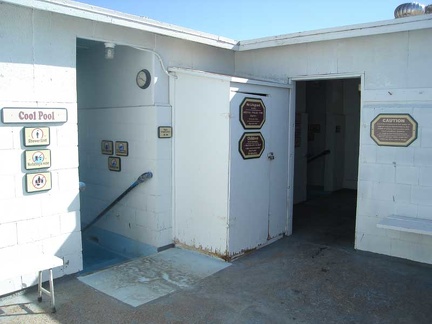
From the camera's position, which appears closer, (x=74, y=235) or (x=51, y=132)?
(x=51, y=132)

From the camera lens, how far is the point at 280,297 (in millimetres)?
3912

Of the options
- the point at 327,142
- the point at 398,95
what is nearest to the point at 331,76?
the point at 398,95

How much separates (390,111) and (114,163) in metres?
3.75

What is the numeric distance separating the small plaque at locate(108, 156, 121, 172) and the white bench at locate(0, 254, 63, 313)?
199cm

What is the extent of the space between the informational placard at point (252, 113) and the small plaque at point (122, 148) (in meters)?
1.72

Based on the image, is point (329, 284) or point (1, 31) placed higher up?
point (1, 31)

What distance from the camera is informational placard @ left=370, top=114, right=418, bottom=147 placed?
466 cm

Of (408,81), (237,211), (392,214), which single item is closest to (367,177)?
(392,214)

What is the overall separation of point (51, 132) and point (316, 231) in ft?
13.5

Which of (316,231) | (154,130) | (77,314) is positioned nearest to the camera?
(77,314)

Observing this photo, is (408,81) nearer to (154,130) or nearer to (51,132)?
(154,130)

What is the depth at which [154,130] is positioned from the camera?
507 cm

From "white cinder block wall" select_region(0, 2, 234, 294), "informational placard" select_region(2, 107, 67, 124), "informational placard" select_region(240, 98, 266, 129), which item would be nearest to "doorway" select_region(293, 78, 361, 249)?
"informational placard" select_region(240, 98, 266, 129)

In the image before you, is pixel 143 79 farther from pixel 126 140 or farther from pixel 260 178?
pixel 260 178
